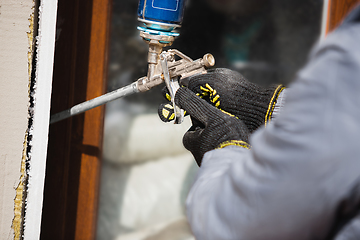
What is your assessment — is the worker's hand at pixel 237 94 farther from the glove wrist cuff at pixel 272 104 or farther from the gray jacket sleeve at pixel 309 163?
the gray jacket sleeve at pixel 309 163

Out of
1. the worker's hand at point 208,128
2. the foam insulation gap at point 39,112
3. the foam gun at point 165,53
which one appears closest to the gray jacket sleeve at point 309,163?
the worker's hand at point 208,128

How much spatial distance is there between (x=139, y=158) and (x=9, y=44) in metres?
0.50

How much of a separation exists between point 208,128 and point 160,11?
264 millimetres

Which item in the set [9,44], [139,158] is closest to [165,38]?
[9,44]

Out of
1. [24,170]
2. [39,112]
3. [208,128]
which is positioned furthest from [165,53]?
[24,170]

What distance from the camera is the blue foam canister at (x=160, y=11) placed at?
0.67m

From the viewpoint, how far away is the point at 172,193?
110 cm

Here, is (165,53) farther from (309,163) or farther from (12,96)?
(309,163)

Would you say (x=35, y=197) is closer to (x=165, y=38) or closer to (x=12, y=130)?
(x=12, y=130)

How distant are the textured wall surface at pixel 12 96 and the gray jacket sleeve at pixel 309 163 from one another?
1.99 feet

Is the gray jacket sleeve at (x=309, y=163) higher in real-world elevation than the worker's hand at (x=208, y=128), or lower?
higher

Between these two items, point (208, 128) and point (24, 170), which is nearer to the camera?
point (208, 128)

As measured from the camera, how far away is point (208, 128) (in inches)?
24.2

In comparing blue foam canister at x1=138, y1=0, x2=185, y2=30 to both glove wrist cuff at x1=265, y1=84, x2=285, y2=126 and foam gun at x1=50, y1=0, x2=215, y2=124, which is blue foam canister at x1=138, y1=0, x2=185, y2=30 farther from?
glove wrist cuff at x1=265, y1=84, x2=285, y2=126
